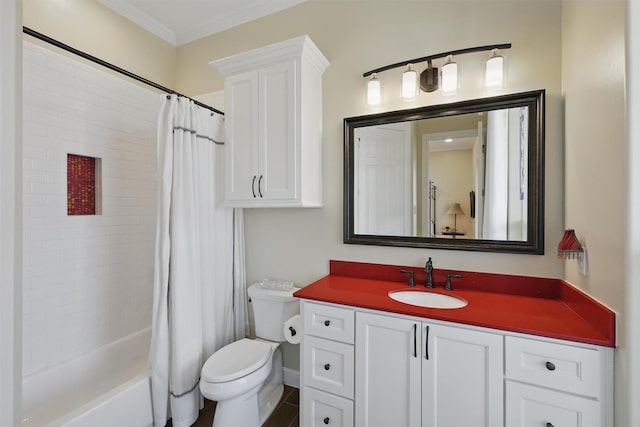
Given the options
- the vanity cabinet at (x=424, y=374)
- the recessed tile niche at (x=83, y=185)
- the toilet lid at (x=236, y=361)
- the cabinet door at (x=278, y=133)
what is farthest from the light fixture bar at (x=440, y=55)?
the recessed tile niche at (x=83, y=185)

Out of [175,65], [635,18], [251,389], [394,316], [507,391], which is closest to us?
[635,18]

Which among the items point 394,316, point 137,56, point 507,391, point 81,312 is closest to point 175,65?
point 137,56

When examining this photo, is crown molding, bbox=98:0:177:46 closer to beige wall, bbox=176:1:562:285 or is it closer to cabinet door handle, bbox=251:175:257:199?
beige wall, bbox=176:1:562:285

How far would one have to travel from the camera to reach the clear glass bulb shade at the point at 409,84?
5.72 feet

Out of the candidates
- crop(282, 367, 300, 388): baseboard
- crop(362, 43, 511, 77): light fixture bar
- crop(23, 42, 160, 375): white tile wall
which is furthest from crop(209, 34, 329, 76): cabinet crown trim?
crop(282, 367, 300, 388): baseboard

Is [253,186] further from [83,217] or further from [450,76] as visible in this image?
[450,76]

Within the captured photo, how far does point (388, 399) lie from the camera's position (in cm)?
139

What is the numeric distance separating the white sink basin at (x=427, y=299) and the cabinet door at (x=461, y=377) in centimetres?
29

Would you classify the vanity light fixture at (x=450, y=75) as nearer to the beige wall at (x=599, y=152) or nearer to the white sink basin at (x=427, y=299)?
the beige wall at (x=599, y=152)

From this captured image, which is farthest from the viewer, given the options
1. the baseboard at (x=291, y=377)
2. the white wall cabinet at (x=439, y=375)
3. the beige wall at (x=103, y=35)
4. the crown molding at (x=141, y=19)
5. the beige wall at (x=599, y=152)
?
the crown molding at (x=141, y=19)

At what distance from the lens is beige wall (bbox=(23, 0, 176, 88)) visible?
1.91 m

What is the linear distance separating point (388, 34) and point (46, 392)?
3065mm

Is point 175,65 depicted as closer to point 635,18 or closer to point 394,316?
point 394,316

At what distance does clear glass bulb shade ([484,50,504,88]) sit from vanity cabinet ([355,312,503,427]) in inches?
50.5
